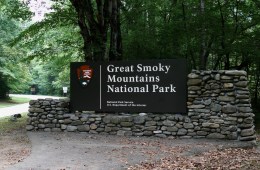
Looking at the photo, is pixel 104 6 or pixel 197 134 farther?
pixel 104 6

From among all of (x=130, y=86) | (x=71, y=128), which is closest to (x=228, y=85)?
(x=130, y=86)

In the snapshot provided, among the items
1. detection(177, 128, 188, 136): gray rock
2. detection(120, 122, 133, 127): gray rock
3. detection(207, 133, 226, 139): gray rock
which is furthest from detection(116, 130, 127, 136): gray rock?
detection(207, 133, 226, 139): gray rock

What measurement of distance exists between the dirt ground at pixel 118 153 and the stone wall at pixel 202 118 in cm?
34

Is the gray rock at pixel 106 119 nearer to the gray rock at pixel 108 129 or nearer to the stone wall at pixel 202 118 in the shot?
the stone wall at pixel 202 118

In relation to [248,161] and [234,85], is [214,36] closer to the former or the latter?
[234,85]

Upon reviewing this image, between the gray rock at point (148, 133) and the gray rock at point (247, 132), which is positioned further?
the gray rock at point (148, 133)

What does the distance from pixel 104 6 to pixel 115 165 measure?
25.1 ft

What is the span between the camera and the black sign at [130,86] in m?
10.8

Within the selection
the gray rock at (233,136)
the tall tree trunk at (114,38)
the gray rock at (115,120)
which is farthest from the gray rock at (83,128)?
the gray rock at (233,136)

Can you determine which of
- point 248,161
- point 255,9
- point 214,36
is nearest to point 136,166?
point 248,161

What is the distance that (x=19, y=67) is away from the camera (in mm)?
35344

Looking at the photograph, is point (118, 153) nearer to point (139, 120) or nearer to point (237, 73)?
point (139, 120)

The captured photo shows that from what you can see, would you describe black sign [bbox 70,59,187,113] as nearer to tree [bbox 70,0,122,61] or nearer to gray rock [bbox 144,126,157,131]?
gray rock [bbox 144,126,157,131]

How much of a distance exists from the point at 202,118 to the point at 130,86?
7.97 feet
